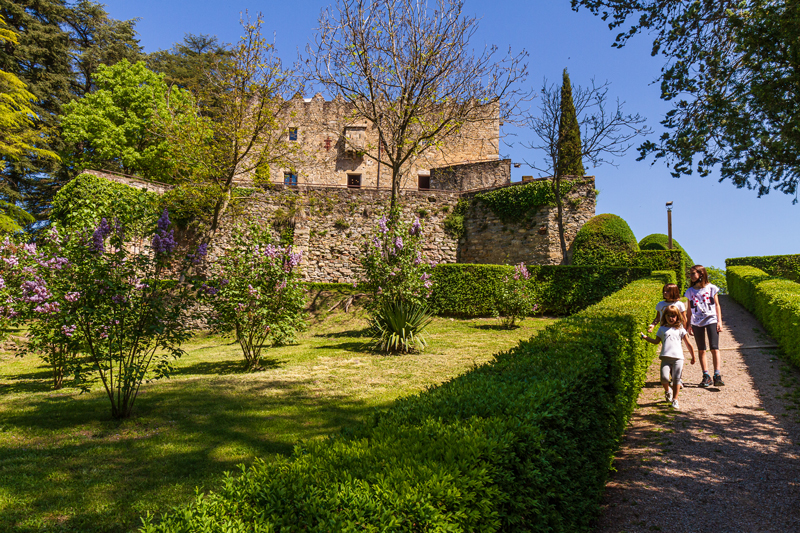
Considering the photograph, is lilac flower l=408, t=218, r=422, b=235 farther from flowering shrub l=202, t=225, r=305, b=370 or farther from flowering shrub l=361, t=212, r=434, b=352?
flowering shrub l=202, t=225, r=305, b=370

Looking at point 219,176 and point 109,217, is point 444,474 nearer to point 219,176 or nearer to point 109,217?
point 109,217

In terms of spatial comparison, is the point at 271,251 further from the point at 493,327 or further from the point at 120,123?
the point at 120,123

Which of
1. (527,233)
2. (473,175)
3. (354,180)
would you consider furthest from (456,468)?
(354,180)

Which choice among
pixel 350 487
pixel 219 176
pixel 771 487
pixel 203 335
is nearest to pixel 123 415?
pixel 350 487

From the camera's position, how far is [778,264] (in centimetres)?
2192

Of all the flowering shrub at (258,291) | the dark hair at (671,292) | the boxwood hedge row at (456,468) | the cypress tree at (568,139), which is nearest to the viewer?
the boxwood hedge row at (456,468)

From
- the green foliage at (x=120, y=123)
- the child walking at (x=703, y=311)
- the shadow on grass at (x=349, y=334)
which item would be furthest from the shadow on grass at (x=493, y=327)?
the green foliage at (x=120, y=123)

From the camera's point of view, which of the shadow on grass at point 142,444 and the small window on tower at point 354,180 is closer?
the shadow on grass at point 142,444

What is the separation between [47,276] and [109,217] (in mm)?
1386

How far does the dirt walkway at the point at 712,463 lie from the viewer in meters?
3.09

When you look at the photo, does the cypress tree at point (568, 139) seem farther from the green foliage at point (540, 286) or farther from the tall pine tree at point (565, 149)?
the green foliage at point (540, 286)

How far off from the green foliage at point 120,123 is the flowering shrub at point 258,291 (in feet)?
64.9

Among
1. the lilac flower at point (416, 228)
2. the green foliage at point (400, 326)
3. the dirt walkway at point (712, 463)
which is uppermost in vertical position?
the lilac flower at point (416, 228)

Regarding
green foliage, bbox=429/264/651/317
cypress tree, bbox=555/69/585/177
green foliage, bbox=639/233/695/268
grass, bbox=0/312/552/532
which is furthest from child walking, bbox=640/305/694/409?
green foliage, bbox=639/233/695/268
